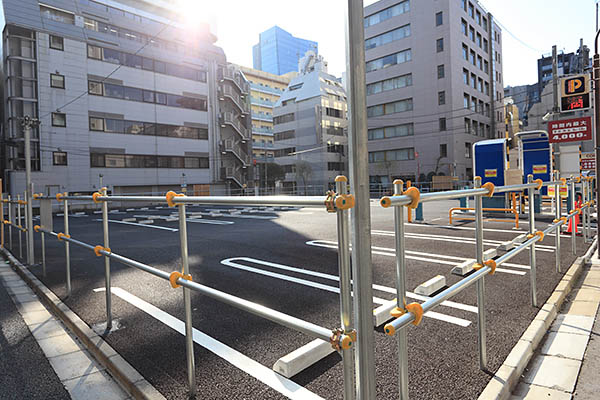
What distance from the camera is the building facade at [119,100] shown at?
25.8 m

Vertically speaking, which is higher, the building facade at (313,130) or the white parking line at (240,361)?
the building facade at (313,130)

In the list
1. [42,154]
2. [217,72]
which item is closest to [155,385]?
[42,154]

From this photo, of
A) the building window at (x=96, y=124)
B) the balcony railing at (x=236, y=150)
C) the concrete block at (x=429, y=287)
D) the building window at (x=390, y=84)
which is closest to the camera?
the concrete block at (x=429, y=287)

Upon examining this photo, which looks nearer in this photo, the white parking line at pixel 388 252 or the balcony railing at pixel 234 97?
the white parking line at pixel 388 252

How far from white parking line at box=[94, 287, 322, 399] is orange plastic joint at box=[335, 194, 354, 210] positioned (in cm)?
139

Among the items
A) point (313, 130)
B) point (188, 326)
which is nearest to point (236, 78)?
point (313, 130)

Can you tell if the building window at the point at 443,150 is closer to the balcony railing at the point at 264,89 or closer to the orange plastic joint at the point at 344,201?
the balcony railing at the point at 264,89

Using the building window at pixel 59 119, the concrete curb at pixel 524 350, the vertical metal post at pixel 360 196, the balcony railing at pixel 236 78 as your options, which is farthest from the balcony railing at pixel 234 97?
the vertical metal post at pixel 360 196

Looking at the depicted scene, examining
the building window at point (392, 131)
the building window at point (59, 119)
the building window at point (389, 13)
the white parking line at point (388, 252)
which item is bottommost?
the white parking line at point (388, 252)

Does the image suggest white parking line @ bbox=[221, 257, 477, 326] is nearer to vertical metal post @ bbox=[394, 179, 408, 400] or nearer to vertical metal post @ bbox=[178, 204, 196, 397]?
vertical metal post @ bbox=[394, 179, 408, 400]

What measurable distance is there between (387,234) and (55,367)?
711 centimetres

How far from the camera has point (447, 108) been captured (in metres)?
37.2

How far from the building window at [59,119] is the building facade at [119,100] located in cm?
7

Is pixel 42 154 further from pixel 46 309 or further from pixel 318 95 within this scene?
pixel 318 95
